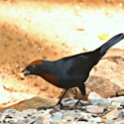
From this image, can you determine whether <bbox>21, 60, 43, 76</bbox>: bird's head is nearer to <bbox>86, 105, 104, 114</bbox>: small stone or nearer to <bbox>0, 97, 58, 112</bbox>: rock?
<bbox>86, 105, 104, 114</bbox>: small stone

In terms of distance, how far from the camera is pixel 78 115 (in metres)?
2.15

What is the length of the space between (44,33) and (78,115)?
9.51 feet

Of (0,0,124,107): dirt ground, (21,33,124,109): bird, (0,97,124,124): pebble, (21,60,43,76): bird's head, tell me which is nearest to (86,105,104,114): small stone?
(0,97,124,124): pebble

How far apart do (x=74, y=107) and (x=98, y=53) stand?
360 mm

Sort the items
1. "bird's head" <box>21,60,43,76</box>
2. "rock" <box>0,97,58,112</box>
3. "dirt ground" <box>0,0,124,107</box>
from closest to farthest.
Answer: "bird's head" <box>21,60,43,76</box> < "rock" <box>0,97,58,112</box> < "dirt ground" <box>0,0,124,107</box>

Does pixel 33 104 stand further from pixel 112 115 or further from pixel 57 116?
pixel 112 115

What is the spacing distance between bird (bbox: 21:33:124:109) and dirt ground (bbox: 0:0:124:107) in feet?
6.14

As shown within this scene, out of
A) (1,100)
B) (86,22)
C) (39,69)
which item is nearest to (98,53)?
(39,69)

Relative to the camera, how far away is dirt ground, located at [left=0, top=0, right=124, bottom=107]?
4.33 m

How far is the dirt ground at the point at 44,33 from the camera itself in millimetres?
4328

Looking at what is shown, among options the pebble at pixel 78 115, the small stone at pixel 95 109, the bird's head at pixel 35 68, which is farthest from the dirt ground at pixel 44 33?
the bird's head at pixel 35 68

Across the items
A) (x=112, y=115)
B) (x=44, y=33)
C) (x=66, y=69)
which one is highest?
(x=44, y=33)

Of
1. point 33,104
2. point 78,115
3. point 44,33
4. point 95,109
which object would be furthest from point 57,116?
point 44,33

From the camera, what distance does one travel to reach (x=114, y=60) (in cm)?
330
